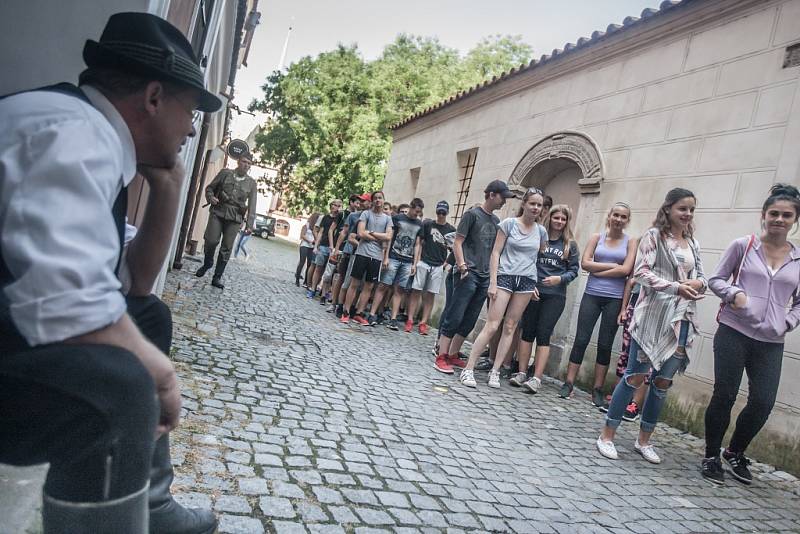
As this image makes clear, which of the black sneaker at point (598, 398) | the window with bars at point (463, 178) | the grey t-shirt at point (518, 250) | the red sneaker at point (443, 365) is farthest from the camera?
the window with bars at point (463, 178)

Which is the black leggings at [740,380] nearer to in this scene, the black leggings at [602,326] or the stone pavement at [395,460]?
the stone pavement at [395,460]

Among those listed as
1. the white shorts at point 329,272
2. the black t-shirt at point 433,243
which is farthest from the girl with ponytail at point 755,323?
the white shorts at point 329,272

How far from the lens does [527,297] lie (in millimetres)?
5668

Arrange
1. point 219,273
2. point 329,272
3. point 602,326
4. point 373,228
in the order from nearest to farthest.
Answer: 1. point 602,326
2. point 373,228
3. point 219,273
4. point 329,272

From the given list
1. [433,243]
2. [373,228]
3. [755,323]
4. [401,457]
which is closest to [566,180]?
[433,243]

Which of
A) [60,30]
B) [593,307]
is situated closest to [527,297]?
[593,307]

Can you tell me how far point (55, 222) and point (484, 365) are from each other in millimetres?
6212

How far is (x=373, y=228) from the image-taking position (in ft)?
26.8

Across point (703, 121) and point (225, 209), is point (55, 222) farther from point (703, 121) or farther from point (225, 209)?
point (225, 209)

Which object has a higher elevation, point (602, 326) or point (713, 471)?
point (602, 326)

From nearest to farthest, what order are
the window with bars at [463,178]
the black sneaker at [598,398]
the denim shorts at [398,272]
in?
the black sneaker at [598,398] → the denim shorts at [398,272] → the window with bars at [463,178]

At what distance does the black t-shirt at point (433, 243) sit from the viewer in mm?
8617

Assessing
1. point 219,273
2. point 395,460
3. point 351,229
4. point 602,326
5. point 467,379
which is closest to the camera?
point 395,460

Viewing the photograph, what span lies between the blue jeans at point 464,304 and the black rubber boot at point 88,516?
504cm
